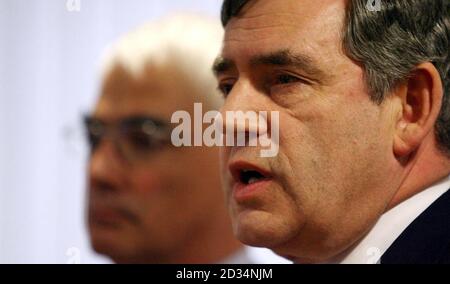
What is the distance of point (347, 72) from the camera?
5.29 feet

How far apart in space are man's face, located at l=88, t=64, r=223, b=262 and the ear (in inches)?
34.4

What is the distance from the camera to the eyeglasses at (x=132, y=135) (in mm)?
2438

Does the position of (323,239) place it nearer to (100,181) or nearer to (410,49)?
(410,49)

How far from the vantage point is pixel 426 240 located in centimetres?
158

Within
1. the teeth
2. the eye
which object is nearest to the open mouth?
the teeth

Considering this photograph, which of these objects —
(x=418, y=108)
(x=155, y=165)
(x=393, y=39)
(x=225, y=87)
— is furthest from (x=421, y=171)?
(x=155, y=165)

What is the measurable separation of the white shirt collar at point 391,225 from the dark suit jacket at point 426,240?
15mm

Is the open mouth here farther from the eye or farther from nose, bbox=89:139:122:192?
nose, bbox=89:139:122:192

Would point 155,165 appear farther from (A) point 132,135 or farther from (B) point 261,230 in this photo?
(B) point 261,230

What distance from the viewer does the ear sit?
161 centimetres

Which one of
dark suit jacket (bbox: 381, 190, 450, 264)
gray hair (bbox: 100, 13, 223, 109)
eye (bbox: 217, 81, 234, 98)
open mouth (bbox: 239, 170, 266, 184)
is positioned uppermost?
gray hair (bbox: 100, 13, 223, 109)

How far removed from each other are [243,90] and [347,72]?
0.17m

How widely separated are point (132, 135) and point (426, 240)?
3.34ft
